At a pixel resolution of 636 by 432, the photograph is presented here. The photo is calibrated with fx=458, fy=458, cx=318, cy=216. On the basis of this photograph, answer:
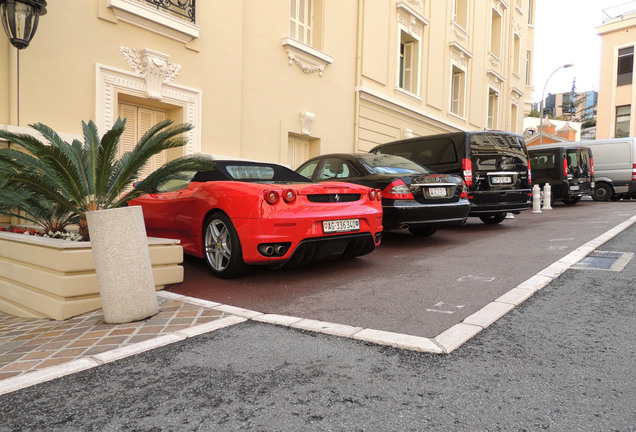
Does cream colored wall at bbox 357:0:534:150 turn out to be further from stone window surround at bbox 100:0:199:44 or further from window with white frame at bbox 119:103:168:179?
window with white frame at bbox 119:103:168:179

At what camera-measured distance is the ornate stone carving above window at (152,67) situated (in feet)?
27.5

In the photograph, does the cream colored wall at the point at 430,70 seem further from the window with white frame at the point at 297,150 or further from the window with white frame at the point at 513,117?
the window with white frame at the point at 297,150

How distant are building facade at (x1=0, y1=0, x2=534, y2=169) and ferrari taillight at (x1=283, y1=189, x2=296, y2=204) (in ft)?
15.7

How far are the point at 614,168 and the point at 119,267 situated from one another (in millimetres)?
19398

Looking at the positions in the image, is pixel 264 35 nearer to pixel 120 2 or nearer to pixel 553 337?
pixel 120 2

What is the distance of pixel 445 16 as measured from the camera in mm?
18578

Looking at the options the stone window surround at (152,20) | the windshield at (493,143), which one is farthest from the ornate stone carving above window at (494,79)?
the stone window surround at (152,20)

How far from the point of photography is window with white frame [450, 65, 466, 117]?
21.0 m

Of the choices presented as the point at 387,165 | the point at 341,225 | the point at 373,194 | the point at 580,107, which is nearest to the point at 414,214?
the point at 387,165

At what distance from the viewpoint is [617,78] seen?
35656mm

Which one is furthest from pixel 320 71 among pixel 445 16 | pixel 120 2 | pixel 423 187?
pixel 445 16

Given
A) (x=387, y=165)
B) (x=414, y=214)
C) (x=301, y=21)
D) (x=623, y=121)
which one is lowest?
(x=414, y=214)

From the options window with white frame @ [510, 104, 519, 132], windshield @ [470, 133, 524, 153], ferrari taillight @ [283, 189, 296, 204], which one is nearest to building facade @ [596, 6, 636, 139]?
window with white frame @ [510, 104, 519, 132]

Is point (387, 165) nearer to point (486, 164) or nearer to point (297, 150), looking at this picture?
point (486, 164)
